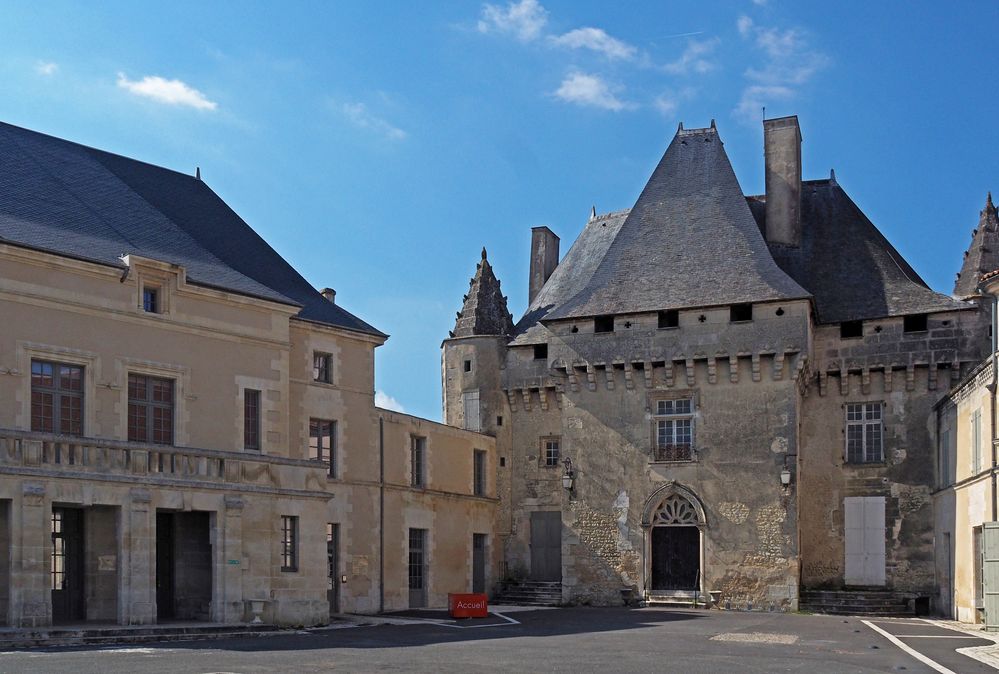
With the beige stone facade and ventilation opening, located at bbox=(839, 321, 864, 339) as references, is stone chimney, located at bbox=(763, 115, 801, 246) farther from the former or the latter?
the beige stone facade

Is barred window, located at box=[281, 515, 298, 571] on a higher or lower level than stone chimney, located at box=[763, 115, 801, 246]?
lower

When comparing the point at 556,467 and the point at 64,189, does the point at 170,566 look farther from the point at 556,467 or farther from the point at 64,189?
the point at 556,467

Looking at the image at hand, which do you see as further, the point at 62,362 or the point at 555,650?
the point at 62,362

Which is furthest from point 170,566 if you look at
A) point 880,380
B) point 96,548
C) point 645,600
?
point 880,380

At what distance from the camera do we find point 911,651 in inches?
661

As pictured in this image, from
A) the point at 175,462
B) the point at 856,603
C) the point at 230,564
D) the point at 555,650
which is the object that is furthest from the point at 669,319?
the point at 555,650

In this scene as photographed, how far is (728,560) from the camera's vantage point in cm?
2791

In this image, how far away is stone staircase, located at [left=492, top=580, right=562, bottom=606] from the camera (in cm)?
3056

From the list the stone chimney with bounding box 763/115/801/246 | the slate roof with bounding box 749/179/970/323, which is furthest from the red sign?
the stone chimney with bounding box 763/115/801/246

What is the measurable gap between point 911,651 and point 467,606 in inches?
385

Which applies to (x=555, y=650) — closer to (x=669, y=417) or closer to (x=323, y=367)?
(x=323, y=367)

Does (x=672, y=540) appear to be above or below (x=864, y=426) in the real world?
below

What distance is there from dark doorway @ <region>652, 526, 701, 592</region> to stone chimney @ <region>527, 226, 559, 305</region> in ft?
34.9

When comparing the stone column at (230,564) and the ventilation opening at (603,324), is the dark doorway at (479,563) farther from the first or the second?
the stone column at (230,564)
